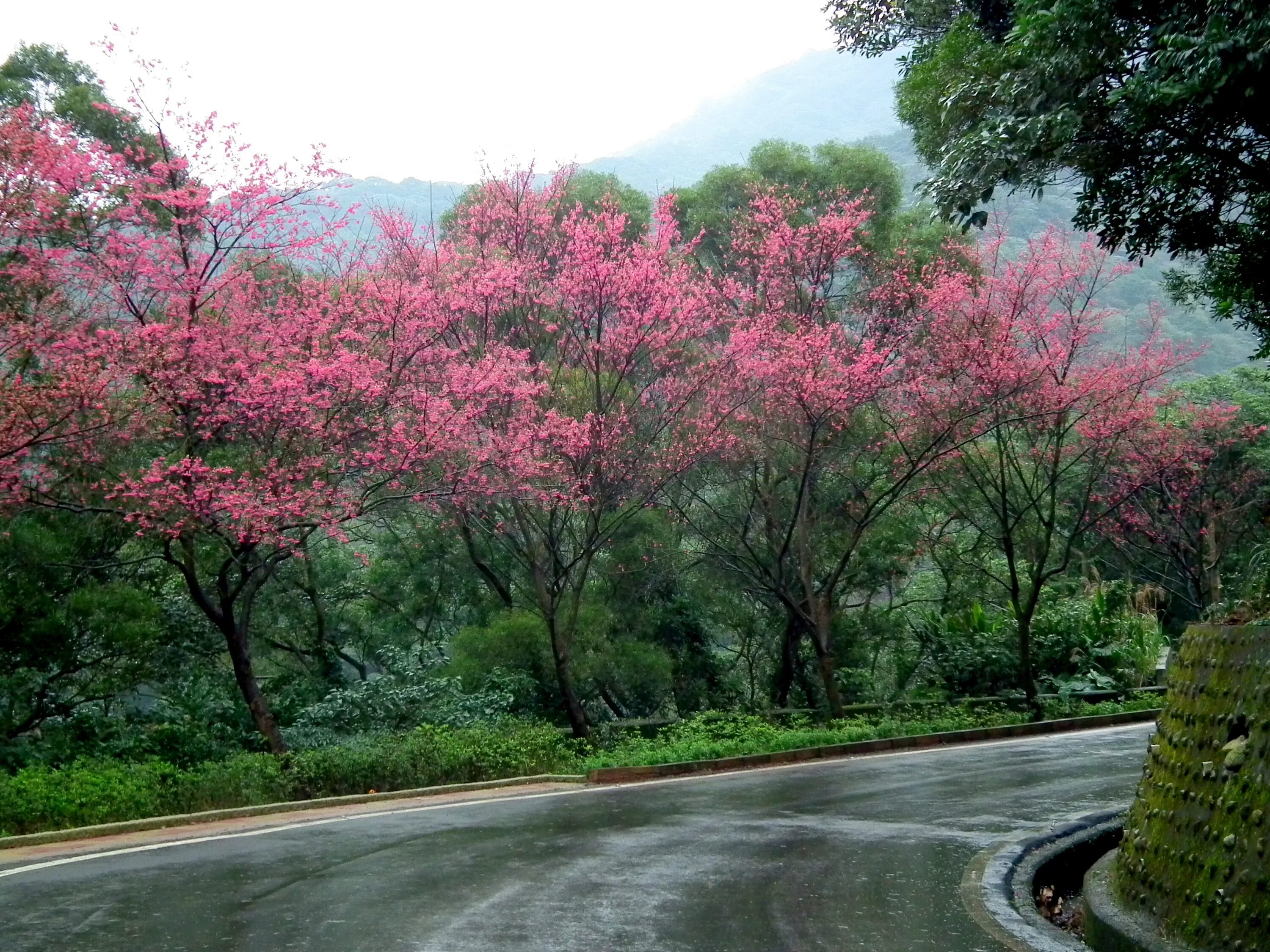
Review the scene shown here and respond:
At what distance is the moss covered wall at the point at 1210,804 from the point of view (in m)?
5.98

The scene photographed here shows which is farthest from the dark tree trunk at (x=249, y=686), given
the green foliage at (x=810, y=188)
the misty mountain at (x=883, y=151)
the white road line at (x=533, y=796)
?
the green foliage at (x=810, y=188)

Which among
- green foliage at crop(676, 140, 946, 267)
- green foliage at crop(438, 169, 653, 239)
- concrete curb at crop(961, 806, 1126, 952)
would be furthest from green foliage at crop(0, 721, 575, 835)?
green foliage at crop(676, 140, 946, 267)

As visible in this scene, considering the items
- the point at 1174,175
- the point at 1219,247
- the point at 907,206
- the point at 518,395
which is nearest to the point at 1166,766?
the point at 1174,175

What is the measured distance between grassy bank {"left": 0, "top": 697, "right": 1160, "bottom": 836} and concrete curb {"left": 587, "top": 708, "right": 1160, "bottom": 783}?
0.22 m

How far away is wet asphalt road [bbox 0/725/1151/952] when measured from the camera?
7199mm

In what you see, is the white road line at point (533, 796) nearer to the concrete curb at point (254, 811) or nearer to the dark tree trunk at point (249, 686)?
the concrete curb at point (254, 811)

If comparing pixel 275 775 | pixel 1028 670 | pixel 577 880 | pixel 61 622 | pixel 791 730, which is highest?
pixel 61 622

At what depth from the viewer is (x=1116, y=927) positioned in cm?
688

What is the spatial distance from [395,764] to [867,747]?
8710mm

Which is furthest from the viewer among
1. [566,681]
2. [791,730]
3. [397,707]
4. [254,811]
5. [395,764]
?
[791,730]

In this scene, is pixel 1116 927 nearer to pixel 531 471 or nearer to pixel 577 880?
pixel 577 880

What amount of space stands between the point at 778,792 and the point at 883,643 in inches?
625

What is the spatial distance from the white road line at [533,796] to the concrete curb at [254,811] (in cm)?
103

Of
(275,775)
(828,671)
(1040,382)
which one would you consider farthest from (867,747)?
(275,775)
